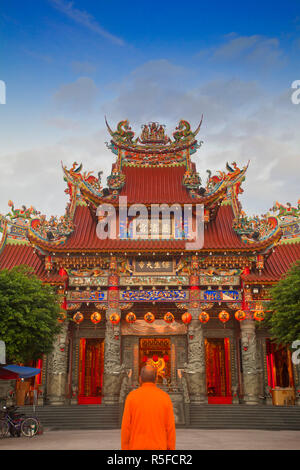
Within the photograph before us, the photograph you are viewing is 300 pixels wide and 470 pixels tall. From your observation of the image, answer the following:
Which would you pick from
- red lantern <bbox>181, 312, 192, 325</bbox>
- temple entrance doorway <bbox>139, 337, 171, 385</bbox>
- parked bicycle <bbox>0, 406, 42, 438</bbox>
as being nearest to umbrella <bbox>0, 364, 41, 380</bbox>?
parked bicycle <bbox>0, 406, 42, 438</bbox>

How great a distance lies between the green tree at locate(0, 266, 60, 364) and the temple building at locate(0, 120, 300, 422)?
189 centimetres

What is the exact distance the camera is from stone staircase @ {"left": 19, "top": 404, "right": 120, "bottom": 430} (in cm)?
1540

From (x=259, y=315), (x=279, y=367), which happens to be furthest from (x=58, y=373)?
(x=279, y=367)

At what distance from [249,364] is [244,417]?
268cm

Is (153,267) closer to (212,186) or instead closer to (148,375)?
(212,186)

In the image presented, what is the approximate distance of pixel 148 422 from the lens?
157 inches

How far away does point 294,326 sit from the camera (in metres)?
13.6

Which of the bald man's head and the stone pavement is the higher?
the bald man's head

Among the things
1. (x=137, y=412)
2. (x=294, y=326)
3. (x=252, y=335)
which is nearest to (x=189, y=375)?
(x=252, y=335)

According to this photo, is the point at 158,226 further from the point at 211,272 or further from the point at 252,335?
the point at 252,335

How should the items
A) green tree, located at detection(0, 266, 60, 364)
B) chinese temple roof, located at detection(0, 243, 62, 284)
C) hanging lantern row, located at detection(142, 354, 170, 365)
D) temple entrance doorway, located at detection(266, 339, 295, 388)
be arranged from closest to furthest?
green tree, located at detection(0, 266, 60, 364), temple entrance doorway, located at detection(266, 339, 295, 388), chinese temple roof, located at detection(0, 243, 62, 284), hanging lantern row, located at detection(142, 354, 170, 365)

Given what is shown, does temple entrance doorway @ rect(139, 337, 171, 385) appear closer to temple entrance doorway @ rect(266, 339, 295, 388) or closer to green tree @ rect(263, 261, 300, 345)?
temple entrance doorway @ rect(266, 339, 295, 388)

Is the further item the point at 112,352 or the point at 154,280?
the point at 154,280

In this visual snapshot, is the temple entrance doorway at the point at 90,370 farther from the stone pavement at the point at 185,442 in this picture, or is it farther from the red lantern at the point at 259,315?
the stone pavement at the point at 185,442
